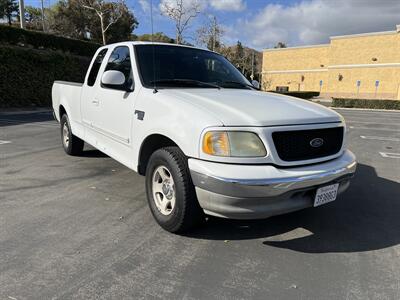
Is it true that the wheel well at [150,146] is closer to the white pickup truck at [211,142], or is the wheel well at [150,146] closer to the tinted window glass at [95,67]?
the white pickup truck at [211,142]

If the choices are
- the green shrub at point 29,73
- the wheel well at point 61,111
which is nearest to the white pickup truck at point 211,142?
the wheel well at point 61,111

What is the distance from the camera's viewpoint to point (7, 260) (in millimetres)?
2934

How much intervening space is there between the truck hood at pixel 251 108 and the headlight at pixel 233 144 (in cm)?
10

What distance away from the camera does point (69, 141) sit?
6.49 metres

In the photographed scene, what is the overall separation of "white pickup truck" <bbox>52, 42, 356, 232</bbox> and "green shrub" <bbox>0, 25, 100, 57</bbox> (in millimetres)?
16206

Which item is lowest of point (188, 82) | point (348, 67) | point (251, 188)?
point (251, 188)

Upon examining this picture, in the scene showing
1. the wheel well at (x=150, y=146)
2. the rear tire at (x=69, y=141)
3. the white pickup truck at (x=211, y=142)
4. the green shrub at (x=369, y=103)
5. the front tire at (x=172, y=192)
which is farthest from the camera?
the green shrub at (x=369, y=103)

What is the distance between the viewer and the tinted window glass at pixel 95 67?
5.25m

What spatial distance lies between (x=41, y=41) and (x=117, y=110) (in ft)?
59.5

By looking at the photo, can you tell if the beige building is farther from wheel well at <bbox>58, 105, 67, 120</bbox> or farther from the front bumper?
the front bumper

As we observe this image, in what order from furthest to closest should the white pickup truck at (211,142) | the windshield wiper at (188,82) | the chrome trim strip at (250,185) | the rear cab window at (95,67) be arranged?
the rear cab window at (95,67), the windshield wiper at (188,82), the white pickup truck at (211,142), the chrome trim strip at (250,185)

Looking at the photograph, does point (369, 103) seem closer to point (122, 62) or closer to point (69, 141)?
point (69, 141)

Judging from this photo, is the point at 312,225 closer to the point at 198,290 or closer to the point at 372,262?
the point at 372,262

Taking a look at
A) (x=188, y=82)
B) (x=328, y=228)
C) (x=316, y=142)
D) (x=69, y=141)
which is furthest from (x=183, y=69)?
(x=69, y=141)
